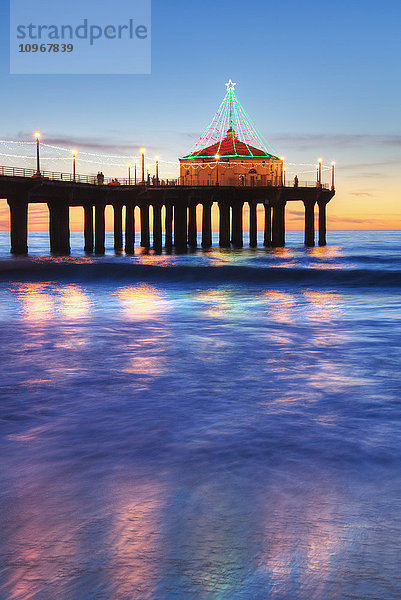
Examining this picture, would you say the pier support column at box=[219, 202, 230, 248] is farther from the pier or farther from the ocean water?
the ocean water

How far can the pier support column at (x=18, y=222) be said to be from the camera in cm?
4485

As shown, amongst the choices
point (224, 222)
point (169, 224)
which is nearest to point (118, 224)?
point (169, 224)

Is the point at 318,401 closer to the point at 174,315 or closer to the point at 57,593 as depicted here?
the point at 57,593

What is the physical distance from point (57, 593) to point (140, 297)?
2285 centimetres

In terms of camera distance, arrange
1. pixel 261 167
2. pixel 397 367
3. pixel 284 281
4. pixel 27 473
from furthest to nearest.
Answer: pixel 261 167 < pixel 284 281 < pixel 397 367 < pixel 27 473

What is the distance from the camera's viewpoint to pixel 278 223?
6350cm

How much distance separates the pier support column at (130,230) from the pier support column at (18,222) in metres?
15.6

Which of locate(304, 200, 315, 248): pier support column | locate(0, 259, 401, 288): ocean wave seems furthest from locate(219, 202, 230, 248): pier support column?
locate(0, 259, 401, 288): ocean wave

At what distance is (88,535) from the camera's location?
4918 millimetres

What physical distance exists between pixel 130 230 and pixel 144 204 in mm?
2863

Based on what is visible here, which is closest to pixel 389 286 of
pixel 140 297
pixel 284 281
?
pixel 284 281

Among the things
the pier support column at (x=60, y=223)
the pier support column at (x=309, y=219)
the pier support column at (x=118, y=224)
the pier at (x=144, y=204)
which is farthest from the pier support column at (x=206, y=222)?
the pier support column at (x=60, y=223)

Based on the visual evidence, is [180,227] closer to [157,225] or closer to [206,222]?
[157,225]

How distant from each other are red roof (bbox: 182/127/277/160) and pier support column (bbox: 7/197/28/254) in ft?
92.5
